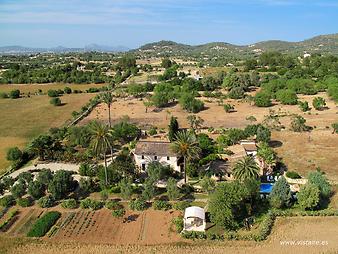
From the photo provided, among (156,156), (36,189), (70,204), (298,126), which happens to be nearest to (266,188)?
(156,156)

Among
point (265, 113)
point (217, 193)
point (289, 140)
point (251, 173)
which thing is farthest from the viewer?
point (265, 113)

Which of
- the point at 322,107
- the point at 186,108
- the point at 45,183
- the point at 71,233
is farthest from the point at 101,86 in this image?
the point at 71,233

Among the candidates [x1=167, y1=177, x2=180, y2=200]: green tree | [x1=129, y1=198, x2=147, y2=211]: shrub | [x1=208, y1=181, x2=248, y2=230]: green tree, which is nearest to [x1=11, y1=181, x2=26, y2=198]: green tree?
[x1=129, y1=198, x2=147, y2=211]: shrub

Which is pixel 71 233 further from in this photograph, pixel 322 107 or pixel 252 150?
pixel 322 107

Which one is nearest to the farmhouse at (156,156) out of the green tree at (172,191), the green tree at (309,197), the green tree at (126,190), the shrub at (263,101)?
the green tree at (126,190)

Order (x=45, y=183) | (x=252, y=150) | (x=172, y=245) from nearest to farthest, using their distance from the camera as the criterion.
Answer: (x=172, y=245)
(x=45, y=183)
(x=252, y=150)

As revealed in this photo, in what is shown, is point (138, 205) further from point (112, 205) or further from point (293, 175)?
point (293, 175)

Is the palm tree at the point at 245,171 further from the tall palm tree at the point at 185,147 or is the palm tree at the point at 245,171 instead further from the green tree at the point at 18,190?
the green tree at the point at 18,190
